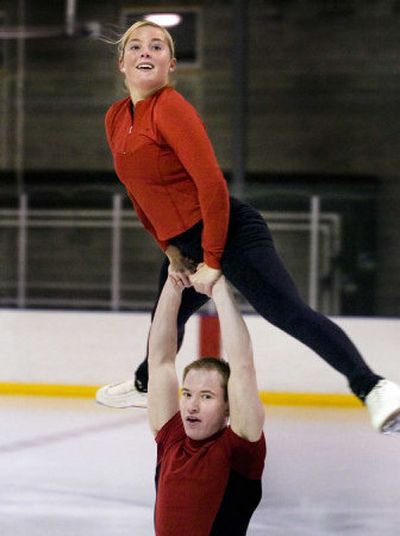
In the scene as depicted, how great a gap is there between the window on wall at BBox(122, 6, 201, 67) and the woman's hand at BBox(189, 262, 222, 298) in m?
5.59

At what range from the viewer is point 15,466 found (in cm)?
488

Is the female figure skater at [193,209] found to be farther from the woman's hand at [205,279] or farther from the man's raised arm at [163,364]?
the man's raised arm at [163,364]

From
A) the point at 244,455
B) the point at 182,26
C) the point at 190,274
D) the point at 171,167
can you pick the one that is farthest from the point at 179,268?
the point at 182,26

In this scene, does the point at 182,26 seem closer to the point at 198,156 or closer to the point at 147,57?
the point at 147,57

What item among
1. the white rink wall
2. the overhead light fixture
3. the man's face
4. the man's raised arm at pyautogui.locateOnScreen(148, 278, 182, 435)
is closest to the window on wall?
the overhead light fixture

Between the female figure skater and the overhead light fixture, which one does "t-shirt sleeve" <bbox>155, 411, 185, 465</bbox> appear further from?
the overhead light fixture

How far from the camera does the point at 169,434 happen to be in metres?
2.61

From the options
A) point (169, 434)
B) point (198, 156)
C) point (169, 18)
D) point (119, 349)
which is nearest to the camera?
point (169, 434)

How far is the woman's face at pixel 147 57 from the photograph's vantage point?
2.88 metres

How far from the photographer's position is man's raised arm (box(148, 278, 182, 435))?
2664 millimetres

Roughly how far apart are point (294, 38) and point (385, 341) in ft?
9.53

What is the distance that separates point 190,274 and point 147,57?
530 mm

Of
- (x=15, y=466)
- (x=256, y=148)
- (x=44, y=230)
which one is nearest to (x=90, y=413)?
(x=15, y=466)

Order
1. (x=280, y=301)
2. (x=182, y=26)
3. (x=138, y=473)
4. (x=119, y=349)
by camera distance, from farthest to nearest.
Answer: (x=182, y=26) → (x=119, y=349) → (x=138, y=473) → (x=280, y=301)
